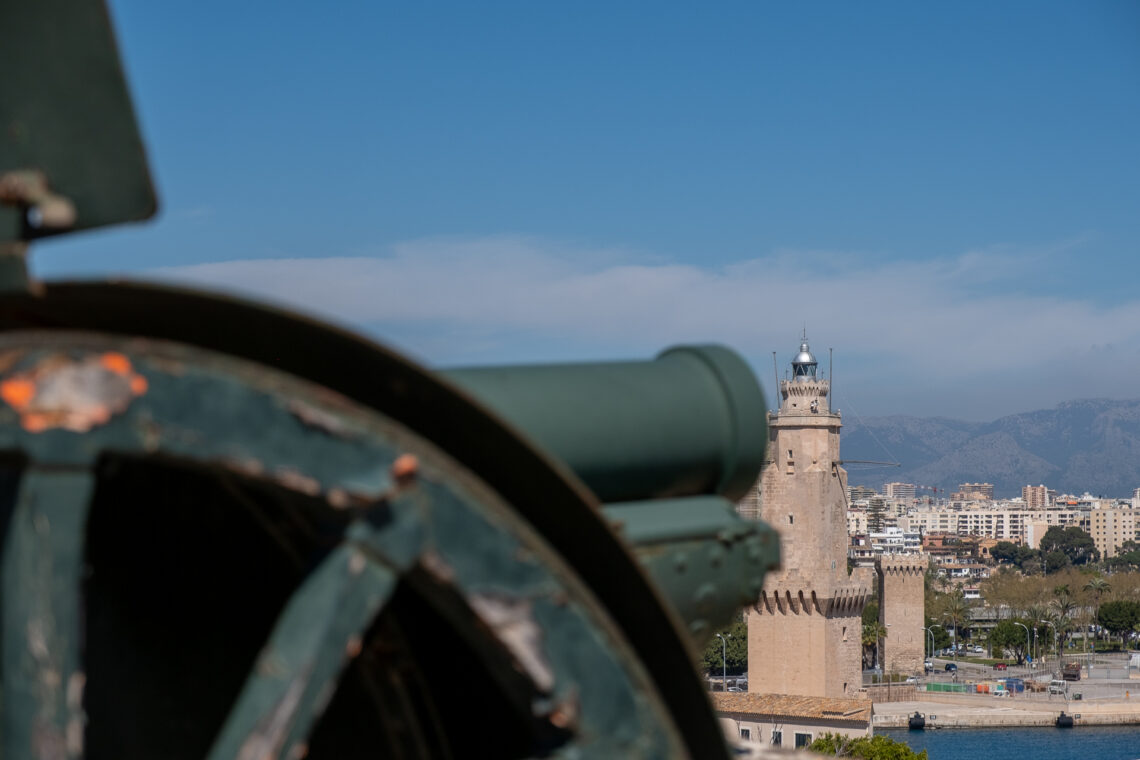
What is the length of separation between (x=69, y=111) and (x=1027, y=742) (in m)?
58.1

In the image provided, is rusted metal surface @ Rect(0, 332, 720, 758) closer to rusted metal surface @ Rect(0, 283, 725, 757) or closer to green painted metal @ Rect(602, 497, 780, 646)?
rusted metal surface @ Rect(0, 283, 725, 757)

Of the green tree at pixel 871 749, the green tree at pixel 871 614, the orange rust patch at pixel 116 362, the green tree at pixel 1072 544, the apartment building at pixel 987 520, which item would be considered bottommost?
the apartment building at pixel 987 520

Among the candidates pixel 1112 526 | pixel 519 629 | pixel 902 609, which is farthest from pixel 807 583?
pixel 1112 526

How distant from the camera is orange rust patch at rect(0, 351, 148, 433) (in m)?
1.36

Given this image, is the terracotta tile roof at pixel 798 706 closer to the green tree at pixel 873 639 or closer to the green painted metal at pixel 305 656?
the green tree at pixel 873 639

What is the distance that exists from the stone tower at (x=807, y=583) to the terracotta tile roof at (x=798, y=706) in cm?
150

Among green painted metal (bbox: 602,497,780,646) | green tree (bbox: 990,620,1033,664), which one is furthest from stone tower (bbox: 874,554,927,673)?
green painted metal (bbox: 602,497,780,646)

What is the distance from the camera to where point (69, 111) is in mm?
1516

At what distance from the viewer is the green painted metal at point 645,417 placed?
210cm

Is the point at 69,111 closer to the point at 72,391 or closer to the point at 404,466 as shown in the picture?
the point at 72,391

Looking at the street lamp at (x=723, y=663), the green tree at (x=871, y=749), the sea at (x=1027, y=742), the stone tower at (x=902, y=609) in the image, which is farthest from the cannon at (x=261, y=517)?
the stone tower at (x=902, y=609)

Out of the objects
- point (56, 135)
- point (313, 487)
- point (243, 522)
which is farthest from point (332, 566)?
point (243, 522)

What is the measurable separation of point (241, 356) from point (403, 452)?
0.31m

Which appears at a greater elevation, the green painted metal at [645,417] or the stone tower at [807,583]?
the green painted metal at [645,417]
